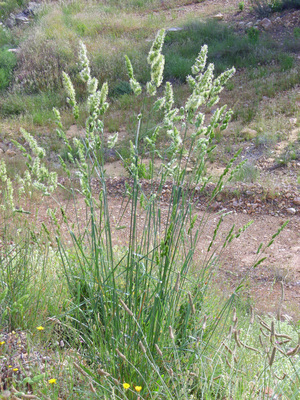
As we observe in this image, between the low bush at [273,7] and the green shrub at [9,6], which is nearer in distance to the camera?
the low bush at [273,7]

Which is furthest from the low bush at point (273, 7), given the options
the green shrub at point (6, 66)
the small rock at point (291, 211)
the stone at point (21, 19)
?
the small rock at point (291, 211)

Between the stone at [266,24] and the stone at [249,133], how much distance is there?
6.55 metres

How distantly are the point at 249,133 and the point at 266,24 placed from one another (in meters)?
6.93

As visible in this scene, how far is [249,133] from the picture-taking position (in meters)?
7.58

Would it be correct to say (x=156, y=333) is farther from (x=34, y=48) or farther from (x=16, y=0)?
(x=16, y=0)

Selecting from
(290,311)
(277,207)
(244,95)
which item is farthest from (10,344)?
(244,95)

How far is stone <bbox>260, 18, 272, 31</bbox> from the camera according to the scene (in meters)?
12.7

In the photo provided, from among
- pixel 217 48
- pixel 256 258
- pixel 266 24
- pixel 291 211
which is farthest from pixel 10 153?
pixel 266 24

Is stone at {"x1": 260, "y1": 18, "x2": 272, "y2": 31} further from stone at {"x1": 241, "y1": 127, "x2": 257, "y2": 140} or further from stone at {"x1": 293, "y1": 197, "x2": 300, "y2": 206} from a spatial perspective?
stone at {"x1": 293, "y1": 197, "x2": 300, "y2": 206}

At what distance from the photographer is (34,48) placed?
38.6 feet

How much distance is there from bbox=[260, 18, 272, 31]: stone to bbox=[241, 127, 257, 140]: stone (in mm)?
6546

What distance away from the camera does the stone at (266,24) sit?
12.7 meters

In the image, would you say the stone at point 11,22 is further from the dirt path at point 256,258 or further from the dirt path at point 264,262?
the dirt path at point 264,262

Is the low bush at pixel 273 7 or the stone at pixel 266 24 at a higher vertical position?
the low bush at pixel 273 7
